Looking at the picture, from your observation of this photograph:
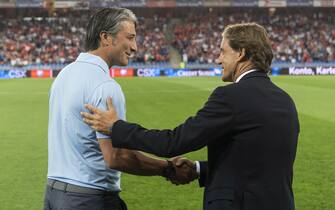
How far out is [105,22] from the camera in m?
3.09

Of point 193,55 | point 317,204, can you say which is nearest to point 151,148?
point 317,204

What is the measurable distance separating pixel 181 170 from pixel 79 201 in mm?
738

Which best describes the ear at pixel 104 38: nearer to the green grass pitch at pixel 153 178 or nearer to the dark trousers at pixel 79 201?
the dark trousers at pixel 79 201

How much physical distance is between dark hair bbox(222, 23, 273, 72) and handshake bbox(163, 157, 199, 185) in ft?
2.90

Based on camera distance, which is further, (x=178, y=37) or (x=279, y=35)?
(x=279, y=35)

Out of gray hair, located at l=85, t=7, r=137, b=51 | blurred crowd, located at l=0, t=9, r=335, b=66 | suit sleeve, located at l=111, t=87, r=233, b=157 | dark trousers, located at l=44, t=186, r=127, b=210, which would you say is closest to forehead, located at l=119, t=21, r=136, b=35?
gray hair, located at l=85, t=7, r=137, b=51

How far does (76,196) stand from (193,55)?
49857 millimetres

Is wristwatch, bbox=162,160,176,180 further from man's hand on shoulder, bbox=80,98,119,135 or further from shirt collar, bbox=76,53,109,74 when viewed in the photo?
shirt collar, bbox=76,53,109,74

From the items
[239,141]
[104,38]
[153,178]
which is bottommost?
[153,178]

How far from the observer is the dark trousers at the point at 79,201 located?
3084mm

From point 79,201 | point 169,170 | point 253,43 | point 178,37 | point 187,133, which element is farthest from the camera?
point 178,37

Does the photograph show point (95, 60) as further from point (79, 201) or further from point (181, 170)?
point (181, 170)

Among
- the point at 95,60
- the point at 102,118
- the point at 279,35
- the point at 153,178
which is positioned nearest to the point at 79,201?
the point at 102,118

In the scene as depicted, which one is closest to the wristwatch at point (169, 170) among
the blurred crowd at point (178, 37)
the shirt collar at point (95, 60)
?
the shirt collar at point (95, 60)
